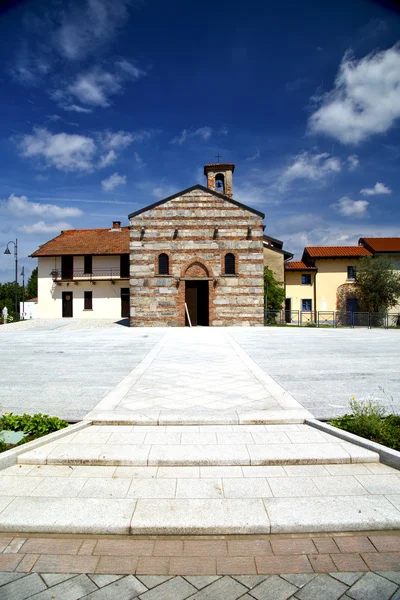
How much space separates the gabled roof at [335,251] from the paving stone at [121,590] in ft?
111

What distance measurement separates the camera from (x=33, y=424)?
17.0 ft

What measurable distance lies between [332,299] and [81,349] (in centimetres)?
2659

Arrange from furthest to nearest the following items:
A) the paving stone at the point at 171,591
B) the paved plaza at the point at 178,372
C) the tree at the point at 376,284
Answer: the tree at the point at 376,284 < the paved plaza at the point at 178,372 < the paving stone at the point at 171,591

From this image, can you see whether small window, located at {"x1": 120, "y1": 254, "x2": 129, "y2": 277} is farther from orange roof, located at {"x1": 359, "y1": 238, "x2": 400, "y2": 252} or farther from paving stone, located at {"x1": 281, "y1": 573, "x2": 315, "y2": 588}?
paving stone, located at {"x1": 281, "y1": 573, "x2": 315, "y2": 588}

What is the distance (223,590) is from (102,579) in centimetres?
87

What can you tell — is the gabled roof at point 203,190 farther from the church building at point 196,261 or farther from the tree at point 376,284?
the tree at point 376,284

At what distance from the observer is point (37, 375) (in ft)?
28.8

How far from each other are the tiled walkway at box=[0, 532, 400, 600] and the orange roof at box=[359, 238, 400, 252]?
35.9 m

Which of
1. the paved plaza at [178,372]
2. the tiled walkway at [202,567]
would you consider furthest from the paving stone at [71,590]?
the paved plaza at [178,372]

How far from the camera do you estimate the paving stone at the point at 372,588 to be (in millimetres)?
2540

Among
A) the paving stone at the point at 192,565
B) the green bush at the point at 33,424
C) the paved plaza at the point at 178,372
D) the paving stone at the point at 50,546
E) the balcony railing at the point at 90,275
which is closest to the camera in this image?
the paving stone at the point at 192,565

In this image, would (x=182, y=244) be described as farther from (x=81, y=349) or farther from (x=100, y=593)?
(x=100, y=593)

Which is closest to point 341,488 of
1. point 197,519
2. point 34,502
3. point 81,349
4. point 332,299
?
point 197,519

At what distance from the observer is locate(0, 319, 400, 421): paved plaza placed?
6574 millimetres
